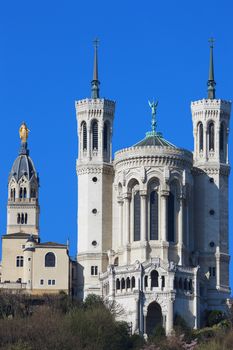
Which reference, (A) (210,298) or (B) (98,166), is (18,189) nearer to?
(B) (98,166)

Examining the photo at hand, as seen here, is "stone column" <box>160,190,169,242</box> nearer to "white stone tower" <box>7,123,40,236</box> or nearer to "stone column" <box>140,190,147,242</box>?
"stone column" <box>140,190,147,242</box>

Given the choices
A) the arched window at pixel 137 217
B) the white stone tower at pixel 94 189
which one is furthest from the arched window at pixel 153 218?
the white stone tower at pixel 94 189

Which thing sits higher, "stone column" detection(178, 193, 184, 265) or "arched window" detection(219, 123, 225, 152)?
"arched window" detection(219, 123, 225, 152)

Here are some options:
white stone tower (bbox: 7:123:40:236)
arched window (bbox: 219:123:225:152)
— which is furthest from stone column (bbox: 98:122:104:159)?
white stone tower (bbox: 7:123:40:236)

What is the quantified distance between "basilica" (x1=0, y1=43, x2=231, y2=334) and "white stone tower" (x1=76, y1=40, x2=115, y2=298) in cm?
9

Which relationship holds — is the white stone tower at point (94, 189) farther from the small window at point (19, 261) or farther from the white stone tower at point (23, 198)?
the white stone tower at point (23, 198)

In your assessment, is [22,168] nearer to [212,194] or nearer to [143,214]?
[212,194]

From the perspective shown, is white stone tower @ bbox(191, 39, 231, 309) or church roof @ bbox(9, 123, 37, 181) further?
church roof @ bbox(9, 123, 37, 181)

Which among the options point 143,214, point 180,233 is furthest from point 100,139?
point 180,233

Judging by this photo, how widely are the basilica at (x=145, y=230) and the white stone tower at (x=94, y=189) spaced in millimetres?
90

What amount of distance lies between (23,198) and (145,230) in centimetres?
2407

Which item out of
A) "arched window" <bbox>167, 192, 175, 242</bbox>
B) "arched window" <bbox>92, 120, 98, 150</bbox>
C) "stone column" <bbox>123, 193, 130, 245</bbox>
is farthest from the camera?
"arched window" <bbox>92, 120, 98, 150</bbox>

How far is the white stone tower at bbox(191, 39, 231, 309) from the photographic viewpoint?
148 meters

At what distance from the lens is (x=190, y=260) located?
147 m
